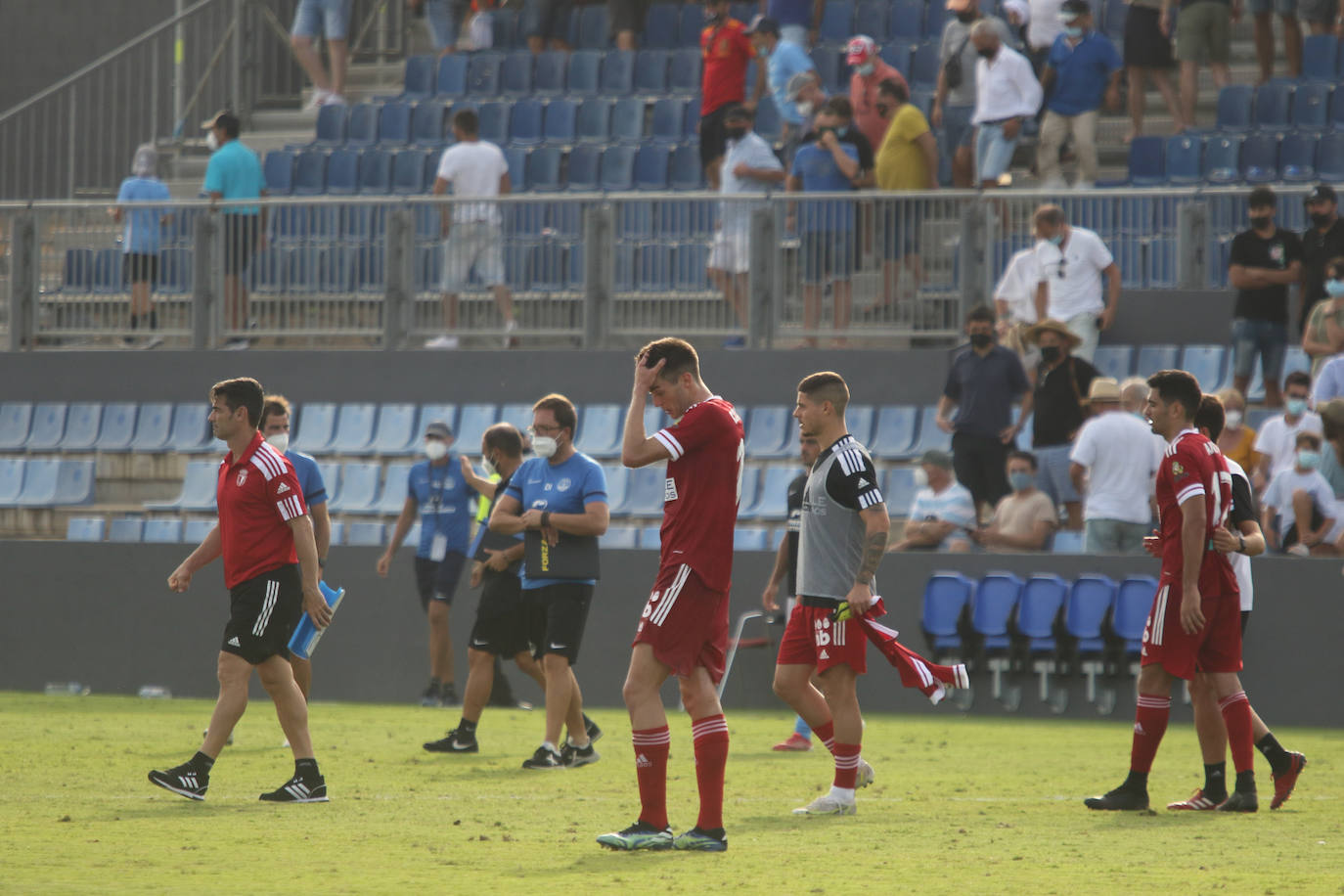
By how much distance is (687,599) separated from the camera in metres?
7.56

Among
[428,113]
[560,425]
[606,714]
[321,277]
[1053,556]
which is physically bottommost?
[606,714]

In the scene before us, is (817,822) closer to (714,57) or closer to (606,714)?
(606,714)

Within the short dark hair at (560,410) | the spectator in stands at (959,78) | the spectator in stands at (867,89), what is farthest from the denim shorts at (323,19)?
the short dark hair at (560,410)

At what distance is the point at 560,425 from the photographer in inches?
416

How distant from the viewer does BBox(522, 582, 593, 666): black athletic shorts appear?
10555 mm

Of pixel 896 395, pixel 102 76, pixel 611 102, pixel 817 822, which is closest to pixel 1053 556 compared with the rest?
pixel 896 395

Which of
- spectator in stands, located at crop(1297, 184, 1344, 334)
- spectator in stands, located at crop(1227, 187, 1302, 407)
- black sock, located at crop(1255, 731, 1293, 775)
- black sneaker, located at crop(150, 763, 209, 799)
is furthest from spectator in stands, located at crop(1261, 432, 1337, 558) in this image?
black sneaker, located at crop(150, 763, 209, 799)

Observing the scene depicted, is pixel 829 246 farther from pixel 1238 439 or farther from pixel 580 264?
pixel 1238 439

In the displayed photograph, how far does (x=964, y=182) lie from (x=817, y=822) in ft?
37.5

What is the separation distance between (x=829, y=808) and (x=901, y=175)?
1015cm

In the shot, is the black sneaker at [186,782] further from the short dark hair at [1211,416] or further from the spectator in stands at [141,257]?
the spectator in stands at [141,257]

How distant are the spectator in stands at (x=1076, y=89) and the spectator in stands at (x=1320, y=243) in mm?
3235

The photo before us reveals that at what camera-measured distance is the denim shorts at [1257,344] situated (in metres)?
15.9

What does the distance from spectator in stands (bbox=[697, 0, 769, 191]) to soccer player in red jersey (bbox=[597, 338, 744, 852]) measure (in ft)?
39.9
